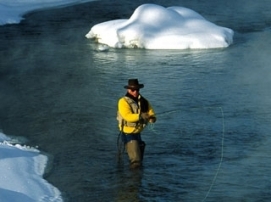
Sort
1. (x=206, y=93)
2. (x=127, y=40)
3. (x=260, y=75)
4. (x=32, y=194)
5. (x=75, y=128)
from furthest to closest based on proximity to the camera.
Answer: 1. (x=127, y=40)
2. (x=260, y=75)
3. (x=206, y=93)
4. (x=75, y=128)
5. (x=32, y=194)

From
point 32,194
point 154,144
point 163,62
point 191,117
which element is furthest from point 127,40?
point 32,194

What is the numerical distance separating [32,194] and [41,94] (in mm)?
7776

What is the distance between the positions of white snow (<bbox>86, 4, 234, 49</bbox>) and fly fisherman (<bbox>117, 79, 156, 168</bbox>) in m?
11.9

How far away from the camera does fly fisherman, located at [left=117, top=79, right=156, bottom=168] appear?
40.5ft

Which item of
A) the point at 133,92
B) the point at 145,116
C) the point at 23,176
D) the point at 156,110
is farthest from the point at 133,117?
the point at 156,110

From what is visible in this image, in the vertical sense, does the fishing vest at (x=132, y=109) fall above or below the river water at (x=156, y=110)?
above

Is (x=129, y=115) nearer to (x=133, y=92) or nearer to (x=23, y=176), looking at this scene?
(x=133, y=92)

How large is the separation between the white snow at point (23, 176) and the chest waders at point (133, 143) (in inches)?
58.2

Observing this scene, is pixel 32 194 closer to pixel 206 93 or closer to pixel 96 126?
pixel 96 126

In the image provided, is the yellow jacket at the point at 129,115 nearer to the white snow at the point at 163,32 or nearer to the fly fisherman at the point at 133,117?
the fly fisherman at the point at 133,117

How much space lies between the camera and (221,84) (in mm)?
19641

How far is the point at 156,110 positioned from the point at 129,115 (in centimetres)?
480

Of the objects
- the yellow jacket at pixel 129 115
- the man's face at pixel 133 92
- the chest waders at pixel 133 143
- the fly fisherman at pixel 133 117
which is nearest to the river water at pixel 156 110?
the chest waders at pixel 133 143

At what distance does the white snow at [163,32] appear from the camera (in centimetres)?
2450
